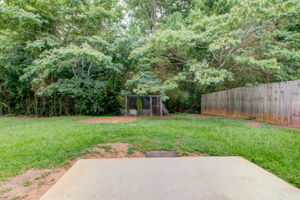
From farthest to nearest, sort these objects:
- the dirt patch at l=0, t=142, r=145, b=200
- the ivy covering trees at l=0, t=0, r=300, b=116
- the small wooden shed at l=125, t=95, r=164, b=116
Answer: the small wooden shed at l=125, t=95, r=164, b=116, the ivy covering trees at l=0, t=0, r=300, b=116, the dirt patch at l=0, t=142, r=145, b=200

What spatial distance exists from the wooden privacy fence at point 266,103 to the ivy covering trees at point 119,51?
0.80 metres

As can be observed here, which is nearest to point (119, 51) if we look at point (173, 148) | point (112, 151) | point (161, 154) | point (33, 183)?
point (112, 151)

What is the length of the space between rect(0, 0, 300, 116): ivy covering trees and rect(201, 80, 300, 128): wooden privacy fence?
31.3 inches

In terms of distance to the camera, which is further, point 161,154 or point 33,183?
point 161,154

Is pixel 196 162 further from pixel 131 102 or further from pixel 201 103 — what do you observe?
pixel 201 103

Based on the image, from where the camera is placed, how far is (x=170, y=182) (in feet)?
4.74

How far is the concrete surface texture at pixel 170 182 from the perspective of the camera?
4.12ft

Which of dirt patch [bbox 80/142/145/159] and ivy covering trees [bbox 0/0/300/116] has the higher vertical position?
ivy covering trees [bbox 0/0/300/116]

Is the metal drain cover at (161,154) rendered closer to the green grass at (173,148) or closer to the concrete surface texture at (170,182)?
the green grass at (173,148)

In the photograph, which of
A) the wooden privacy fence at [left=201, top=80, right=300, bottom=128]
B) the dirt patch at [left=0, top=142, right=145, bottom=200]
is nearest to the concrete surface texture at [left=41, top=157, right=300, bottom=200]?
the dirt patch at [left=0, top=142, right=145, bottom=200]

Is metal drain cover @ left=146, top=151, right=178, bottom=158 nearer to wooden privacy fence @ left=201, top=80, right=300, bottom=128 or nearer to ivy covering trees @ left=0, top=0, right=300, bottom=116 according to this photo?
ivy covering trees @ left=0, top=0, right=300, bottom=116

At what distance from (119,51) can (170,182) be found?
7.35 meters

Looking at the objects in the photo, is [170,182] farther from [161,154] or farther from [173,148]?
[173,148]

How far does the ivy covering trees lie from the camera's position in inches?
238
